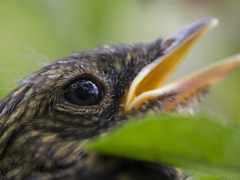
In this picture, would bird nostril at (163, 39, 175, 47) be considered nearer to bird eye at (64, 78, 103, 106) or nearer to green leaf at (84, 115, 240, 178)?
bird eye at (64, 78, 103, 106)

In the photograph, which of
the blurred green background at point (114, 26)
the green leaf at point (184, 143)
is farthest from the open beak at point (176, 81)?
the blurred green background at point (114, 26)

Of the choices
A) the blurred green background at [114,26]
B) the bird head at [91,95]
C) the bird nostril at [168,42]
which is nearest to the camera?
the bird head at [91,95]

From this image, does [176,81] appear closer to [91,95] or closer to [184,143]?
[91,95]

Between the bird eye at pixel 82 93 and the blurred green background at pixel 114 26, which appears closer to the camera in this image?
the bird eye at pixel 82 93

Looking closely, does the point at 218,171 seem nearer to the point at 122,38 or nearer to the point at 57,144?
the point at 57,144

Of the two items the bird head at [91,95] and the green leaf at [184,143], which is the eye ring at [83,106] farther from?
the green leaf at [184,143]

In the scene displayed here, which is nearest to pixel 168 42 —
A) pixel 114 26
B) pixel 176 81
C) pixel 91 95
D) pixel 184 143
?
pixel 176 81

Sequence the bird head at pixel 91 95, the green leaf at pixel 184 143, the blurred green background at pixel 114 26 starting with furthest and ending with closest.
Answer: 1. the blurred green background at pixel 114 26
2. the bird head at pixel 91 95
3. the green leaf at pixel 184 143

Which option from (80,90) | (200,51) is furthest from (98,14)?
(80,90)
